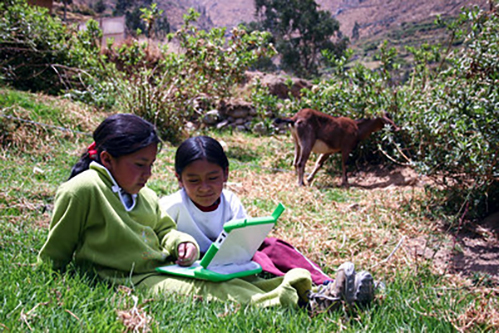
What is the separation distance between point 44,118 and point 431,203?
6057mm

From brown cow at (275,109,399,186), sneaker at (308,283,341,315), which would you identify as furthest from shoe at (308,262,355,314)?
brown cow at (275,109,399,186)

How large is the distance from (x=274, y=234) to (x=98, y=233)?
2.21m

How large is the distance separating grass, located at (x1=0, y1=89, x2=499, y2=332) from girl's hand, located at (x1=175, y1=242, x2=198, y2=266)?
0.29m

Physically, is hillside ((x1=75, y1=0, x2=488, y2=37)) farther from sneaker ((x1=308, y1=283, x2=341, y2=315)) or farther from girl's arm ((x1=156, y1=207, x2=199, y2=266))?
sneaker ((x1=308, y1=283, x2=341, y2=315))

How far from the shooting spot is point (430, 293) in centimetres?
271

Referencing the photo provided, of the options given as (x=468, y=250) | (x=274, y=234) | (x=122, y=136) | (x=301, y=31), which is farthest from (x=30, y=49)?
(x=301, y=31)

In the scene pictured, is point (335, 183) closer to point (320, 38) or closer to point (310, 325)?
point (310, 325)

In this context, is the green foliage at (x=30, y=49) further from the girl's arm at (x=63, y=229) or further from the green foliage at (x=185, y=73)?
the girl's arm at (x=63, y=229)

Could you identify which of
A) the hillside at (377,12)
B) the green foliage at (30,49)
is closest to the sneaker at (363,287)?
the green foliage at (30,49)

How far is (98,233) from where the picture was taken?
2.42 m

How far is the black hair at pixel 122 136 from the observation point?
2449 mm

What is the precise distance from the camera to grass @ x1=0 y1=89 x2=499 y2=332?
2037 mm

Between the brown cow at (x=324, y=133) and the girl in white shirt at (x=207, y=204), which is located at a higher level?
the girl in white shirt at (x=207, y=204)

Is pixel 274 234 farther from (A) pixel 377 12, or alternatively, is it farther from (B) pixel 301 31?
(A) pixel 377 12
